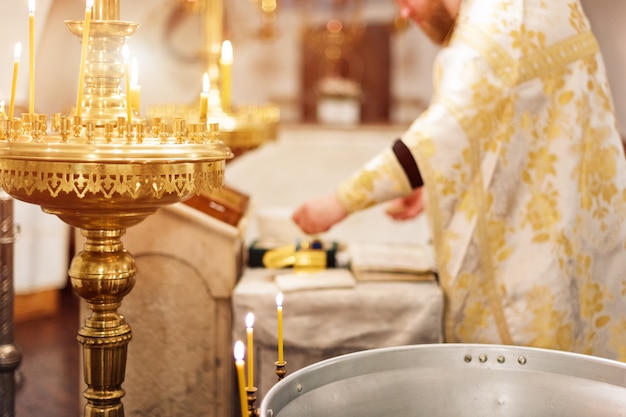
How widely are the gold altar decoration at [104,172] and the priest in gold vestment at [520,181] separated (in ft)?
2.00

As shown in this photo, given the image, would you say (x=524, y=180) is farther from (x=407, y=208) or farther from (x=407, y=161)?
(x=407, y=208)

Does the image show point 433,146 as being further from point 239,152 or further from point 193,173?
point 239,152

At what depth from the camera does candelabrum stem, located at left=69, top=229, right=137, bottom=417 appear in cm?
154

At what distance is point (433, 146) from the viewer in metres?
1.98

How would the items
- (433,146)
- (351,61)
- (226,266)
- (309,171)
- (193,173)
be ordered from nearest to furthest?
(193,173) < (433,146) < (226,266) < (309,171) < (351,61)

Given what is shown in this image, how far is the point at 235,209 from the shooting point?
232 centimetres

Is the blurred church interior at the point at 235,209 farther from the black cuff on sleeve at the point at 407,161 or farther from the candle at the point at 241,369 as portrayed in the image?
the candle at the point at 241,369

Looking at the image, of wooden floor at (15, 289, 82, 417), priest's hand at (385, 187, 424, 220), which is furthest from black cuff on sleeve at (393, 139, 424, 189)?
wooden floor at (15, 289, 82, 417)

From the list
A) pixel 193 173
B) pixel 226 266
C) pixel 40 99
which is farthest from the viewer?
pixel 40 99

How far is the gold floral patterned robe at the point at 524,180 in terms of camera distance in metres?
1.99

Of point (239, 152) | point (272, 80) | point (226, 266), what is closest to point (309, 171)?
point (272, 80)

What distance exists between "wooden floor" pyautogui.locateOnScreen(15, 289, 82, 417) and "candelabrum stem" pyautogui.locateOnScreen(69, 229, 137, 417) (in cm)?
66

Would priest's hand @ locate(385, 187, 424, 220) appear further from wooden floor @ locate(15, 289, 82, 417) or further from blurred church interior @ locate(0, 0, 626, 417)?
wooden floor @ locate(15, 289, 82, 417)

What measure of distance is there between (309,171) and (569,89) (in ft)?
14.0
